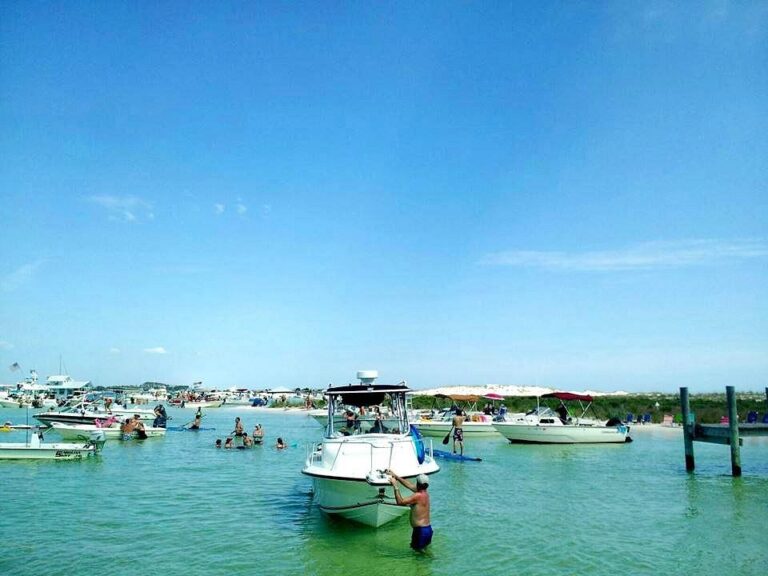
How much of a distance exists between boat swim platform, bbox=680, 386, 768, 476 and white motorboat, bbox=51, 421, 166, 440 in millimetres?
32274

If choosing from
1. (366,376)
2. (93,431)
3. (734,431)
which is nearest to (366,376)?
(366,376)

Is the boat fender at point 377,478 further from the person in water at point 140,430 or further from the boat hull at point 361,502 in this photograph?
the person in water at point 140,430

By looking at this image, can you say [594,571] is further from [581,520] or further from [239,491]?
[239,491]

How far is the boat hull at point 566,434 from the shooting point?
37.2 meters

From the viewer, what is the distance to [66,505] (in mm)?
19078

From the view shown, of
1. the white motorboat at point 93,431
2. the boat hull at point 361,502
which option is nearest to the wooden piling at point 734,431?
the boat hull at point 361,502

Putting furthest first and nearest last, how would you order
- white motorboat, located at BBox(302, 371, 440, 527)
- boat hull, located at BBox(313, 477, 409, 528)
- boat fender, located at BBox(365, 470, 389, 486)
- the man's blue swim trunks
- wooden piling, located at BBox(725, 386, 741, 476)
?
wooden piling, located at BBox(725, 386, 741, 476) < white motorboat, located at BBox(302, 371, 440, 527) < boat hull, located at BBox(313, 477, 409, 528) < boat fender, located at BBox(365, 470, 389, 486) < the man's blue swim trunks

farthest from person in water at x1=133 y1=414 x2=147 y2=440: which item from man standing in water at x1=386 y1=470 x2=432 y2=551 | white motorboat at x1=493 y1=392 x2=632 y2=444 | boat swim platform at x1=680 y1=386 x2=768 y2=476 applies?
boat swim platform at x1=680 y1=386 x2=768 y2=476

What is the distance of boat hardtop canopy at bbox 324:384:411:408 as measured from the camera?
17.4 metres

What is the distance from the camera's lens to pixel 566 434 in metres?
37.2

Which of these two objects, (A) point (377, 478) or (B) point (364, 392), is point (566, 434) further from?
(A) point (377, 478)

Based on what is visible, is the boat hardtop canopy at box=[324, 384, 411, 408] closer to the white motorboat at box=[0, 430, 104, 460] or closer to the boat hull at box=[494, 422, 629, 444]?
the white motorboat at box=[0, 430, 104, 460]

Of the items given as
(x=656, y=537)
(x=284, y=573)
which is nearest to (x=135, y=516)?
(x=284, y=573)

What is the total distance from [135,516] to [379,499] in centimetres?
831
